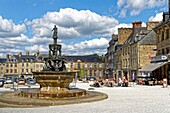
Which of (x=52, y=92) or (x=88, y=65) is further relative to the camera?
(x=88, y=65)

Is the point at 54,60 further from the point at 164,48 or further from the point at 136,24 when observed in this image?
the point at 136,24

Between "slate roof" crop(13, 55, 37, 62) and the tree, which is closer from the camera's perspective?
the tree

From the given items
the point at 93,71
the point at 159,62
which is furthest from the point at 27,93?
the point at 93,71

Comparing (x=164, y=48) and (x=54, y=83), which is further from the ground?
(x=164, y=48)

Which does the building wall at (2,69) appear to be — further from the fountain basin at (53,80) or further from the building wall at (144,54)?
the fountain basin at (53,80)

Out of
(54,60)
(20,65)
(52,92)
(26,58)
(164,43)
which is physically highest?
(26,58)

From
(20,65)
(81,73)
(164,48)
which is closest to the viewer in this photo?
(164,48)

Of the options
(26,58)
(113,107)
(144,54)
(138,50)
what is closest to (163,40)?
(138,50)

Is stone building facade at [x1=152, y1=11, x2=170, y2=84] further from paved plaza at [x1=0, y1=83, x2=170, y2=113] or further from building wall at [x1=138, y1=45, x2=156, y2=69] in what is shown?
paved plaza at [x1=0, y1=83, x2=170, y2=113]

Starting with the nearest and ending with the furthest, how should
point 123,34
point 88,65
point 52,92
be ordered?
point 52,92
point 123,34
point 88,65

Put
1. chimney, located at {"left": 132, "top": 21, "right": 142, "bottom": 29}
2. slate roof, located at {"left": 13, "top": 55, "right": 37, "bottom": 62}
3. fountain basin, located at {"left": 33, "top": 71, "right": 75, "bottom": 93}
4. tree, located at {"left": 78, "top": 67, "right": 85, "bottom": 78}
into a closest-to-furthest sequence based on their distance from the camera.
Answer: fountain basin, located at {"left": 33, "top": 71, "right": 75, "bottom": 93} < chimney, located at {"left": 132, "top": 21, "right": 142, "bottom": 29} < tree, located at {"left": 78, "top": 67, "right": 85, "bottom": 78} < slate roof, located at {"left": 13, "top": 55, "right": 37, "bottom": 62}

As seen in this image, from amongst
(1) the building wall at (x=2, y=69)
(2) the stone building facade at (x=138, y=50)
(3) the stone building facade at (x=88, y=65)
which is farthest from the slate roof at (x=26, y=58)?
(2) the stone building facade at (x=138, y=50)

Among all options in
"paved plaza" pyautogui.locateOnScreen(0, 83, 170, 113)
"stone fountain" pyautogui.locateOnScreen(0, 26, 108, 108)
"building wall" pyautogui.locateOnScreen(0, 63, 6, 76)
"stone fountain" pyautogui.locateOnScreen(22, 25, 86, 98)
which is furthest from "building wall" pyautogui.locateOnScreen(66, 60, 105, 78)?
"paved plaza" pyautogui.locateOnScreen(0, 83, 170, 113)

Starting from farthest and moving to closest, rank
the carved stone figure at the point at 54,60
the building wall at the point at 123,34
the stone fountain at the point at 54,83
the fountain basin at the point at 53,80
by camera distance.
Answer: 1. the building wall at the point at 123,34
2. the carved stone figure at the point at 54,60
3. the fountain basin at the point at 53,80
4. the stone fountain at the point at 54,83
